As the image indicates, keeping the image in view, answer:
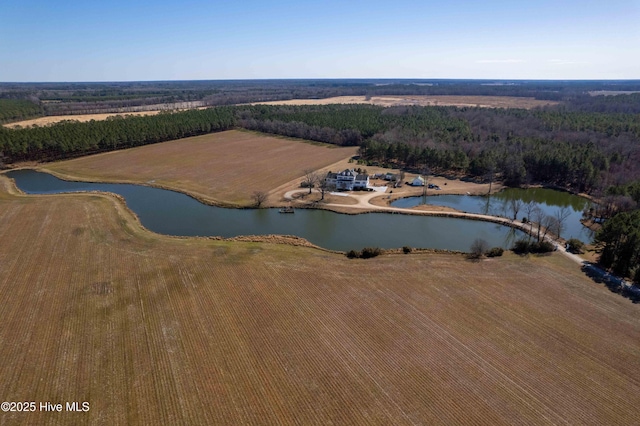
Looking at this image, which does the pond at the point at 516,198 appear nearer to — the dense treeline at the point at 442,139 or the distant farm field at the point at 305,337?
the dense treeline at the point at 442,139

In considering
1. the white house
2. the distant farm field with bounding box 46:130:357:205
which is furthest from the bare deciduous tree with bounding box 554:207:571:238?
the distant farm field with bounding box 46:130:357:205

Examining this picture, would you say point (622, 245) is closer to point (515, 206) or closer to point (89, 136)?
point (515, 206)

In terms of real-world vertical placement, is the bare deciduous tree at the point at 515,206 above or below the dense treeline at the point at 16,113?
below

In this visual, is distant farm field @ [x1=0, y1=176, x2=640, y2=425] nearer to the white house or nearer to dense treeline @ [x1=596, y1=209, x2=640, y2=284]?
dense treeline @ [x1=596, y1=209, x2=640, y2=284]

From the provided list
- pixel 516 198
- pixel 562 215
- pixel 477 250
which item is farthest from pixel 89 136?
pixel 562 215

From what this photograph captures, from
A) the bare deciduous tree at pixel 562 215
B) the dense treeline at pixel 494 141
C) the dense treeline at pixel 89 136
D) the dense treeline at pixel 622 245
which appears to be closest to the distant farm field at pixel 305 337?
the dense treeline at pixel 622 245

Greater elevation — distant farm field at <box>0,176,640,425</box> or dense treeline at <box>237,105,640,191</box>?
dense treeline at <box>237,105,640,191</box>

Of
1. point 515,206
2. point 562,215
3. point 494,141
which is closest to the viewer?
point 562,215
